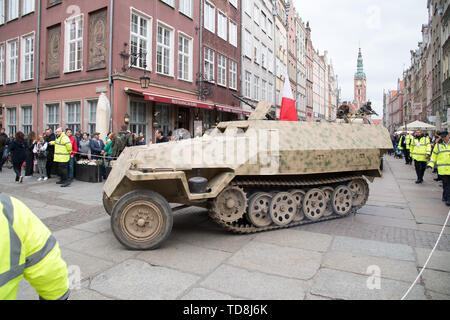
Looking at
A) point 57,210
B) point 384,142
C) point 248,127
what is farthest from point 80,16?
point 384,142

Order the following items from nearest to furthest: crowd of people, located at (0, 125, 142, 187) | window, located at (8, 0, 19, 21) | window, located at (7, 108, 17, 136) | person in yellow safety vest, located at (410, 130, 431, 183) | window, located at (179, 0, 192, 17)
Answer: crowd of people, located at (0, 125, 142, 187), person in yellow safety vest, located at (410, 130, 431, 183), window, located at (179, 0, 192, 17), window, located at (8, 0, 19, 21), window, located at (7, 108, 17, 136)

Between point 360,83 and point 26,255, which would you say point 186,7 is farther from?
point 360,83

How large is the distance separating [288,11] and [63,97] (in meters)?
32.9

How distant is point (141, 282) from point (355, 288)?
229 centimetres

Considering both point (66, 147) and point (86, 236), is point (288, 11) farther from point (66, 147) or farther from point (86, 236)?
point (86, 236)

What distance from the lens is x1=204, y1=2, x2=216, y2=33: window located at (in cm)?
1955

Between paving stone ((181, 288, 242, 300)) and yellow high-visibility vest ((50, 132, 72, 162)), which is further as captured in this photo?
yellow high-visibility vest ((50, 132, 72, 162))

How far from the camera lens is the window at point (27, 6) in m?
17.6

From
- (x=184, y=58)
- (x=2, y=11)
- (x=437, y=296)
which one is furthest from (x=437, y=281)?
(x=2, y=11)

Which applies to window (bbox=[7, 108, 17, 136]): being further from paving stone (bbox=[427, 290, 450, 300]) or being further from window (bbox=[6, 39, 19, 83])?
paving stone (bbox=[427, 290, 450, 300])

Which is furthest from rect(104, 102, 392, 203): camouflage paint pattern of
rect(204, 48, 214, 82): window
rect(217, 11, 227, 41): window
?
rect(217, 11, 227, 41): window

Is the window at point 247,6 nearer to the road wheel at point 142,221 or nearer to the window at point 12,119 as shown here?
the window at point 12,119

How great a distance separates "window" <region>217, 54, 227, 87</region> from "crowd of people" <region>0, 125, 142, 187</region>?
1067 cm

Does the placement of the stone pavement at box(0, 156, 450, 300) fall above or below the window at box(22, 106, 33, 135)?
below
